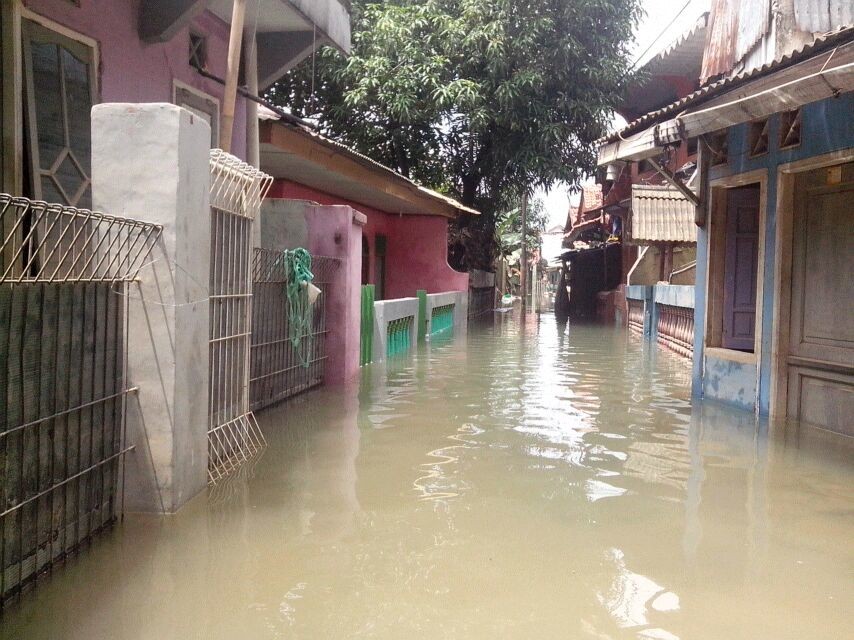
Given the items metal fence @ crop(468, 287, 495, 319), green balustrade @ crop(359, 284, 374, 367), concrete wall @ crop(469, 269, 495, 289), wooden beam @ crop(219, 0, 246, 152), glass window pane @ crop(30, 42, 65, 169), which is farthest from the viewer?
metal fence @ crop(468, 287, 495, 319)

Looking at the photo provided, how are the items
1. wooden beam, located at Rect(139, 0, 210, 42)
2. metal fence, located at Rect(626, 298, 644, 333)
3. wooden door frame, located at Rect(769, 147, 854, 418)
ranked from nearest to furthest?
wooden beam, located at Rect(139, 0, 210, 42)
wooden door frame, located at Rect(769, 147, 854, 418)
metal fence, located at Rect(626, 298, 644, 333)

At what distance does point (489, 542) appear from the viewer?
4.48m

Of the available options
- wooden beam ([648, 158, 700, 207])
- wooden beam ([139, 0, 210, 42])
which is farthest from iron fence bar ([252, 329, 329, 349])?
wooden beam ([648, 158, 700, 207])

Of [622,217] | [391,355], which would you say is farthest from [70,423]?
[622,217]

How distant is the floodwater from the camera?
351cm

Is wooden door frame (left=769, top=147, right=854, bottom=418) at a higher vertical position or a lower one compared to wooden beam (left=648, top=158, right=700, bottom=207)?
lower

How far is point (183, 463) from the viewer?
487 cm

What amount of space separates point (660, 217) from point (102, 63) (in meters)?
14.2

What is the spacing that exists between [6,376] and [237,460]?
109 inches

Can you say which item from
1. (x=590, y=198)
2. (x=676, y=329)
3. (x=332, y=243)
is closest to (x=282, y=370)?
(x=332, y=243)

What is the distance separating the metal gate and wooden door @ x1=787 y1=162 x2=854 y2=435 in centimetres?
529

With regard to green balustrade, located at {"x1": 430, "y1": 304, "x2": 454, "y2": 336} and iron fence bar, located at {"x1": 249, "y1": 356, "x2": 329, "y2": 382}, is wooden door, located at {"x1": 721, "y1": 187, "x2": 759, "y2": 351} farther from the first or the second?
green balustrade, located at {"x1": 430, "y1": 304, "x2": 454, "y2": 336}

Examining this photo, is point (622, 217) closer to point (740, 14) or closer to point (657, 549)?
point (740, 14)

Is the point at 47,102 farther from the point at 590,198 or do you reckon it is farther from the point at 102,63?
the point at 590,198
